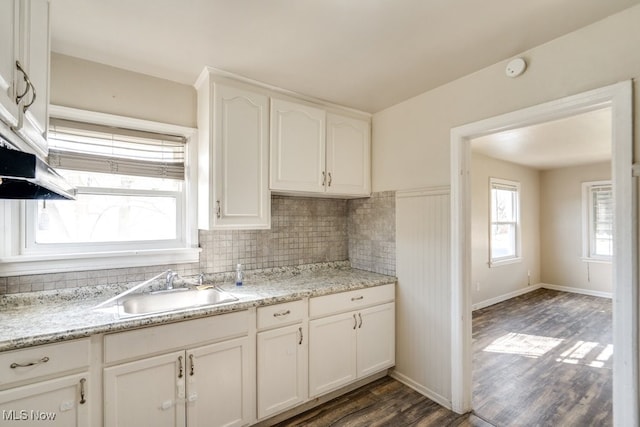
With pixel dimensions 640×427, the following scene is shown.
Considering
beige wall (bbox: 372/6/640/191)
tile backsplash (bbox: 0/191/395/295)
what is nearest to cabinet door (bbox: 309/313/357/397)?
tile backsplash (bbox: 0/191/395/295)

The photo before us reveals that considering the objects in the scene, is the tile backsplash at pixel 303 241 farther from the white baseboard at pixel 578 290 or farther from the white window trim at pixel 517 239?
the white baseboard at pixel 578 290

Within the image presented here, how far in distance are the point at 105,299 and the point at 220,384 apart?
0.88 metres

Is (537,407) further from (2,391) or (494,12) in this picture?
(2,391)

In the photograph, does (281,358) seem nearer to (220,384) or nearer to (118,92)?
(220,384)

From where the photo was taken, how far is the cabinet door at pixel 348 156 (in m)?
2.55

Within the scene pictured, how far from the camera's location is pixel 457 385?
210 cm

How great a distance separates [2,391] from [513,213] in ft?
20.6

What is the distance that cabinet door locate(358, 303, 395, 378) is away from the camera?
236cm

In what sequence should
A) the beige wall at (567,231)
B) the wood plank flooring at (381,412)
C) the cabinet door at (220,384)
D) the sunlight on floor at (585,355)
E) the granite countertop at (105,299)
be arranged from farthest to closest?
1. the beige wall at (567,231)
2. the sunlight on floor at (585,355)
3. the wood plank flooring at (381,412)
4. the cabinet door at (220,384)
5. the granite countertop at (105,299)

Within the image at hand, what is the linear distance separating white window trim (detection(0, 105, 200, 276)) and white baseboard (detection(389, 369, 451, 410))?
1.92 m

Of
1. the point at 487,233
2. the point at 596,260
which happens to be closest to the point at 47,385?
the point at 487,233

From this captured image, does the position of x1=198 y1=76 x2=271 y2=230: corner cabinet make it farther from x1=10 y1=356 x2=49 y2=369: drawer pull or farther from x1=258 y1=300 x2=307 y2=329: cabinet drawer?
x1=10 y1=356 x2=49 y2=369: drawer pull

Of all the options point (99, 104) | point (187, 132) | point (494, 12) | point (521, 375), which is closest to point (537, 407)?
point (521, 375)

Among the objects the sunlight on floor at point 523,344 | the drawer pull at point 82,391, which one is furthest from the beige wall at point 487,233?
the drawer pull at point 82,391
